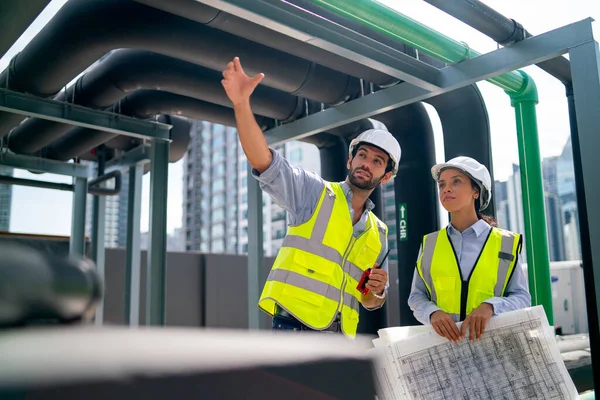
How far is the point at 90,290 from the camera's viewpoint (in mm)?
272

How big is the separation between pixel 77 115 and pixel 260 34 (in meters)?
2.21

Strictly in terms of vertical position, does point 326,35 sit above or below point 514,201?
below

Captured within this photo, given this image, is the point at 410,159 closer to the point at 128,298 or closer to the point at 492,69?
the point at 492,69

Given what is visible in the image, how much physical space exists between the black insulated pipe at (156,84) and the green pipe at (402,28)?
1.70m

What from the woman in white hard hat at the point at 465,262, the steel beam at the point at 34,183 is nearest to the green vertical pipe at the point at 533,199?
the woman in white hard hat at the point at 465,262

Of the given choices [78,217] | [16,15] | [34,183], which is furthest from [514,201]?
[16,15]

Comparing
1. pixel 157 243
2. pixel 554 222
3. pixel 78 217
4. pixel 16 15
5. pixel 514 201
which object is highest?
pixel 514 201

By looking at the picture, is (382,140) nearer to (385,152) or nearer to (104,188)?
(385,152)

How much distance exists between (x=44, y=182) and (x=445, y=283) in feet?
21.5

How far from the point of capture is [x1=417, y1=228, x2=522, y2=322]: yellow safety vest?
206 cm

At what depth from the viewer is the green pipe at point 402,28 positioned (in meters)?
2.92

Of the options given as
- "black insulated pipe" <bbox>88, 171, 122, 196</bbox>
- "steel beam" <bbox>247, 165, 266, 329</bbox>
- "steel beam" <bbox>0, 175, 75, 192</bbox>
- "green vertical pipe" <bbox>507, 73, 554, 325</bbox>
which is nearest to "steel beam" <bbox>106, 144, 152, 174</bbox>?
"black insulated pipe" <bbox>88, 171, 122, 196</bbox>

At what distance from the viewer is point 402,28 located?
323cm

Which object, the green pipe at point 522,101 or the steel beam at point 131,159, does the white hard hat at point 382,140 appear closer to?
the green pipe at point 522,101
